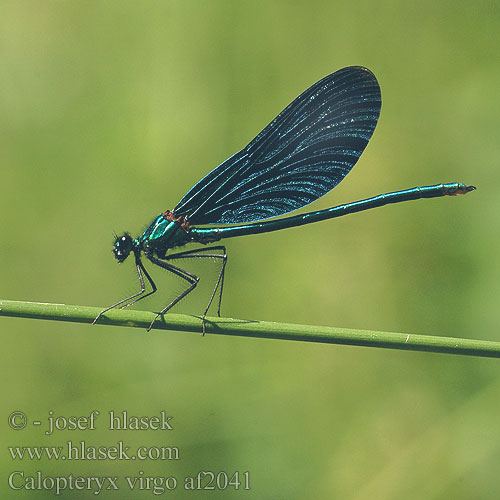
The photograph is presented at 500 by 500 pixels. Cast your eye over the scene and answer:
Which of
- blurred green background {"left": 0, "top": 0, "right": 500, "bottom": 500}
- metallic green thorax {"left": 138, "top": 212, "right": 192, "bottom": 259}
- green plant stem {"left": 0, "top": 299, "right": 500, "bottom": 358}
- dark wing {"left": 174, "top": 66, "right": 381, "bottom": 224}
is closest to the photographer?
green plant stem {"left": 0, "top": 299, "right": 500, "bottom": 358}

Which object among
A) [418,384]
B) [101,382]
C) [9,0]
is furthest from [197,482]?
[9,0]

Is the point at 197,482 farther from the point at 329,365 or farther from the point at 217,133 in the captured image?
the point at 217,133

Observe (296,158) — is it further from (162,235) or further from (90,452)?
(90,452)

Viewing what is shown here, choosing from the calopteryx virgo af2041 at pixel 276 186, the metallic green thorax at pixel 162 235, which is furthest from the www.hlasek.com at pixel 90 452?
the metallic green thorax at pixel 162 235

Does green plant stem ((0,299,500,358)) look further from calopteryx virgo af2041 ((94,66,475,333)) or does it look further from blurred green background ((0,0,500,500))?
blurred green background ((0,0,500,500))

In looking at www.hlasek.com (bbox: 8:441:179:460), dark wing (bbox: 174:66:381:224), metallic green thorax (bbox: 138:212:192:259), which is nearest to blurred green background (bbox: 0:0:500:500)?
www.hlasek.com (bbox: 8:441:179:460)
